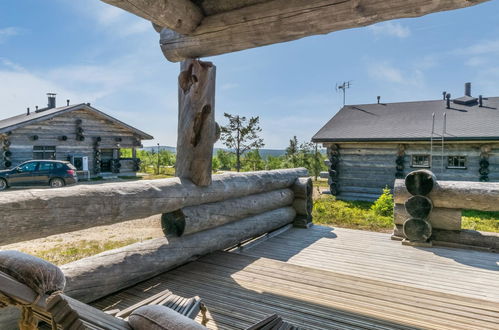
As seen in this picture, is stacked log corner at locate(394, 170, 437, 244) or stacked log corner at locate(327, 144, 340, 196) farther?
stacked log corner at locate(327, 144, 340, 196)

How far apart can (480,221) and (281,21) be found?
364 inches

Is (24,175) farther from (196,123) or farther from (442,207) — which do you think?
(442,207)

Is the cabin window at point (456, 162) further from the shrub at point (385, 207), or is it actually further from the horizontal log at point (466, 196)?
the horizontal log at point (466, 196)

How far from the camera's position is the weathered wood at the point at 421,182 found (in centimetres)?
519

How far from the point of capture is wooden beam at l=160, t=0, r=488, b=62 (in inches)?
94.8

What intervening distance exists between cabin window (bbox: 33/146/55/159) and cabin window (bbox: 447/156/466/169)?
20690mm

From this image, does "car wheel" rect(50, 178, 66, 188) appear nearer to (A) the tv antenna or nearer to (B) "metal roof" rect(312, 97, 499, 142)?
(B) "metal roof" rect(312, 97, 499, 142)

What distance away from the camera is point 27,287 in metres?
1.08

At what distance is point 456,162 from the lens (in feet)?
38.2

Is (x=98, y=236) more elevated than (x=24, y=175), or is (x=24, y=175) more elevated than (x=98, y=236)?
(x=24, y=175)

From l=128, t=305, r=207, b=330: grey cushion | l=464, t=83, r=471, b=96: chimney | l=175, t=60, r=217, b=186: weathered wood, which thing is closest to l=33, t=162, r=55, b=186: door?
l=175, t=60, r=217, b=186: weathered wood

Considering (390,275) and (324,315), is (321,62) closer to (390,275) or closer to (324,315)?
(390,275)

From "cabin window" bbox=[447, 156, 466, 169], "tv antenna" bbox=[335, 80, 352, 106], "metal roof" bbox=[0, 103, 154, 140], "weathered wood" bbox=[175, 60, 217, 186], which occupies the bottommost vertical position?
"cabin window" bbox=[447, 156, 466, 169]

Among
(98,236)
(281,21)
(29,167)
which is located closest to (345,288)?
(281,21)
